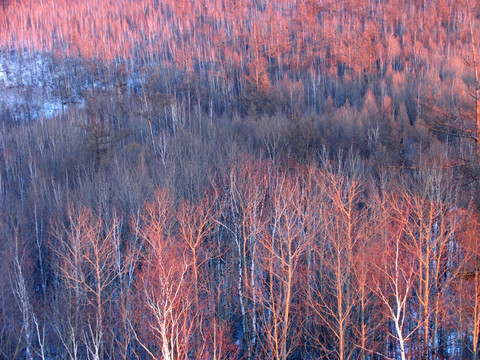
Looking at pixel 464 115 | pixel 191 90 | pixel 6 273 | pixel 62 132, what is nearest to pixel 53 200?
pixel 6 273

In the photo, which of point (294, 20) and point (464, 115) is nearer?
point (464, 115)

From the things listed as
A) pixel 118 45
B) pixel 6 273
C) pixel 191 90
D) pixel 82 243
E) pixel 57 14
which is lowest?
pixel 6 273

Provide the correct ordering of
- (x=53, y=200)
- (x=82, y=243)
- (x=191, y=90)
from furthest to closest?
1. (x=191, y=90)
2. (x=53, y=200)
3. (x=82, y=243)

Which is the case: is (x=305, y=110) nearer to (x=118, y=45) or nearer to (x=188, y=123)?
(x=188, y=123)

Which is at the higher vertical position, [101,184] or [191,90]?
[191,90]

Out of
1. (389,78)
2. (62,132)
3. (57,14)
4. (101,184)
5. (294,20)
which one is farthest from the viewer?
(57,14)

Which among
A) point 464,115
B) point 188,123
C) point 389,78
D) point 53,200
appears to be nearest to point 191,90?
point 188,123

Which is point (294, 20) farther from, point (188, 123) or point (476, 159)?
point (476, 159)
